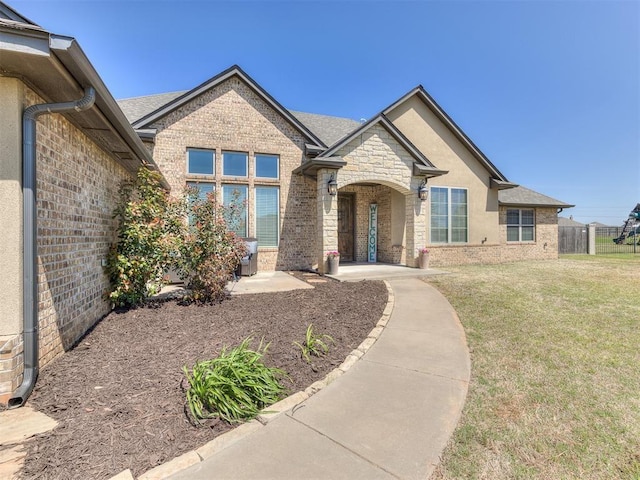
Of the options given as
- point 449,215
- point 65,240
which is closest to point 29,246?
point 65,240

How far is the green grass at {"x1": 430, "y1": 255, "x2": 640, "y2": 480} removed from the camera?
2.11m

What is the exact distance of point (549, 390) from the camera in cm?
309

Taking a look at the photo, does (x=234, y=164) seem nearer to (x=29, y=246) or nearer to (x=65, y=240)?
(x=65, y=240)

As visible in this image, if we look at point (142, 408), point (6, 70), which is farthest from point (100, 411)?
point (6, 70)

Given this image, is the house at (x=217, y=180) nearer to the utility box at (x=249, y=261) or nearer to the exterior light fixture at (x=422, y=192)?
the exterior light fixture at (x=422, y=192)

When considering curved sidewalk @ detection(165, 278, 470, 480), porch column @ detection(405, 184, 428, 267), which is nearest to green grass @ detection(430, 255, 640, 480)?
curved sidewalk @ detection(165, 278, 470, 480)

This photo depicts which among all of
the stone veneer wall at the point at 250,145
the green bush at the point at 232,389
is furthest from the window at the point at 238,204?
the green bush at the point at 232,389

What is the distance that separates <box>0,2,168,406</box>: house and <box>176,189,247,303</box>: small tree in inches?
75.7

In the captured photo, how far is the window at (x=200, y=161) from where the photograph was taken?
33.0 feet

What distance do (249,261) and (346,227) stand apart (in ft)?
16.0

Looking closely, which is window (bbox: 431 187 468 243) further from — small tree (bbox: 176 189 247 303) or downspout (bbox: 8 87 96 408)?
downspout (bbox: 8 87 96 408)

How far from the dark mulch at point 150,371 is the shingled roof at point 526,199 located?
39.2ft

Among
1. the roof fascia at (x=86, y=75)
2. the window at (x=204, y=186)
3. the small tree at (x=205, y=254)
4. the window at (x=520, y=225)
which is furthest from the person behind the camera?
the window at (x=520, y=225)

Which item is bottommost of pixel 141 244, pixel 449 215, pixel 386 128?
pixel 141 244
